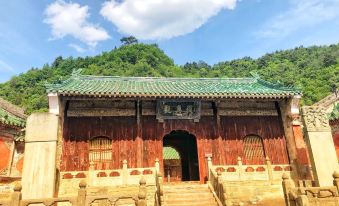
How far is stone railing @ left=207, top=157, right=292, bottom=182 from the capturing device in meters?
13.2

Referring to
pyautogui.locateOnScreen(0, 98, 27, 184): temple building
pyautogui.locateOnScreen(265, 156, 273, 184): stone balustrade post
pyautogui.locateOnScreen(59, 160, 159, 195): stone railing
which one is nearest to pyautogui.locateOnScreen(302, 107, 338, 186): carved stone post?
pyautogui.locateOnScreen(265, 156, 273, 184): stone balustrade post

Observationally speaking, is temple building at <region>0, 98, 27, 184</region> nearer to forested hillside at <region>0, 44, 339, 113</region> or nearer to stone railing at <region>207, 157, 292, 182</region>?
stone railing at <region>207, 157, 292, 182</region>

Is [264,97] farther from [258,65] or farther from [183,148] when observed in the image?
[258,65]

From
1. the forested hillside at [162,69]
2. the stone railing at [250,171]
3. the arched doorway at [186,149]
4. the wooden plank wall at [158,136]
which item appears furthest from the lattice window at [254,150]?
the forested hillside at [162,69]

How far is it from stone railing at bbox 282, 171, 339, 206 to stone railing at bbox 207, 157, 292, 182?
13.7ft

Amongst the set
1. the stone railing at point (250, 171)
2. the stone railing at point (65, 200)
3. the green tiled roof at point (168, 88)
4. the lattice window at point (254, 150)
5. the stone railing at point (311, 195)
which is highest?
the green tiled roof at point (168, 88)

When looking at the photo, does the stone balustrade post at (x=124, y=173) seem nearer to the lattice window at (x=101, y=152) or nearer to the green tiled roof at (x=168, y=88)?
the lattice window at (x=101, y=152)

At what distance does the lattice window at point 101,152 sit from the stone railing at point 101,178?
66 cm

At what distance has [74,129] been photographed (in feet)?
44.5

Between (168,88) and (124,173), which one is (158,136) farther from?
(168,88)

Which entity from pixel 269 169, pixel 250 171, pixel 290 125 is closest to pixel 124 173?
pixel 250 171

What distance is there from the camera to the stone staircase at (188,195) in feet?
35.7

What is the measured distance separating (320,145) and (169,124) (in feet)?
20.9

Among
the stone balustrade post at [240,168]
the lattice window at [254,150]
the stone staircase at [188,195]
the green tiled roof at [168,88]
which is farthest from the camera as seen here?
the lattice window at [254,150]
